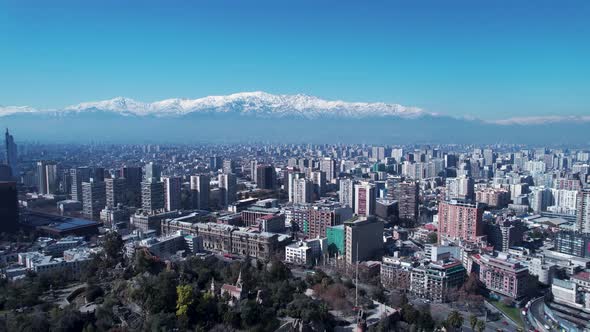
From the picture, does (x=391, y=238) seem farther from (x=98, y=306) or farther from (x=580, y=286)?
(x=98, y=306)

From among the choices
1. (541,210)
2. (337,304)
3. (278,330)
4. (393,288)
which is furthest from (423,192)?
(278,330)

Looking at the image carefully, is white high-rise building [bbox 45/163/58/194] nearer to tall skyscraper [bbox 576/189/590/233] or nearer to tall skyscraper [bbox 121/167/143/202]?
tall skyscraper [bbox 121/167/143/202]

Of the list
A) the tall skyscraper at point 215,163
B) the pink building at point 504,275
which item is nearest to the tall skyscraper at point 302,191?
the pink building at point 504,275

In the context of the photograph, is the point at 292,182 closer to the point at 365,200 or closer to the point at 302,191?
the point at 302,191

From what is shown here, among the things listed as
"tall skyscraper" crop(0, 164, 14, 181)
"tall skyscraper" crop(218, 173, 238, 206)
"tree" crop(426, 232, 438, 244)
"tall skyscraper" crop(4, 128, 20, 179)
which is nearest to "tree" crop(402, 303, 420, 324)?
"tree" crop(426, 232, 438, 244)

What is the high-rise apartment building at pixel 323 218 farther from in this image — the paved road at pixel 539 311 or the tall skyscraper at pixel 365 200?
the paved road at pixel 539 311

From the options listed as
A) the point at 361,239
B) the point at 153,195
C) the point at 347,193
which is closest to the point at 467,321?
the point at 361,239
